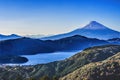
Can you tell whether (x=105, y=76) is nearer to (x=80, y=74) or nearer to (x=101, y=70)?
(x=101, y=70)

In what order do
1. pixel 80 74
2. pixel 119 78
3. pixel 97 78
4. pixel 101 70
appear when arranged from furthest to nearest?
pixel 80 74 < pixel 101 70 < pixel 97 78 < pixel 119 78

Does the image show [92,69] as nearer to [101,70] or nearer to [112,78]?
[101,70]

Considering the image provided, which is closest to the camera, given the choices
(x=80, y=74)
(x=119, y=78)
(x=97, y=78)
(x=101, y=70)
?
(x=119, y=78)

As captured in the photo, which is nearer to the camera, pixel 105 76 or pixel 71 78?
pixel 105 76

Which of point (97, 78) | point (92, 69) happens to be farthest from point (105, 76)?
point (92, 69)

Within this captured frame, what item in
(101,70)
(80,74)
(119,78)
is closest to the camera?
(119,78)

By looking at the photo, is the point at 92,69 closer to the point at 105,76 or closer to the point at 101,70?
the point at 101,70

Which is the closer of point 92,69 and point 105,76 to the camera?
point 105,76

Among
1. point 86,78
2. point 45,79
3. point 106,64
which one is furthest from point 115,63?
point 45,79
